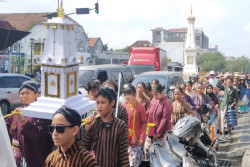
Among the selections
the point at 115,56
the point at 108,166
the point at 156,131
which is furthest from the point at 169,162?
the point at 115,56

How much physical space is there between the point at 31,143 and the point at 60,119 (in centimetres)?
110

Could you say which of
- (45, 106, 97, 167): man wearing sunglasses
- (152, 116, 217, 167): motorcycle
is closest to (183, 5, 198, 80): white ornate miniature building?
(152, 116, 217, 167): motorcycle

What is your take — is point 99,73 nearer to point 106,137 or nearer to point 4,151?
point 106,137

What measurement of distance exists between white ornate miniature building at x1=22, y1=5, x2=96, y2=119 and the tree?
77574mm

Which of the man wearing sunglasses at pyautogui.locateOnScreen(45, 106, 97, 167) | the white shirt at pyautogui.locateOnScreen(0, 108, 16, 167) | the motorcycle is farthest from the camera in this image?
the motorcycle

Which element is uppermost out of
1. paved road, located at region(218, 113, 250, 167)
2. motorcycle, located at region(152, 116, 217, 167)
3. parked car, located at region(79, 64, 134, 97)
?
parked car, located at region(79, 64, 134, 97)

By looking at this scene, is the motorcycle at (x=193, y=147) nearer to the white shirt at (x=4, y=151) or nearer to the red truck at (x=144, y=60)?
the white shirt at (x=4, y=151)

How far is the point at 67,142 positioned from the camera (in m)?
2.45

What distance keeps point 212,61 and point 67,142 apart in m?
80.6

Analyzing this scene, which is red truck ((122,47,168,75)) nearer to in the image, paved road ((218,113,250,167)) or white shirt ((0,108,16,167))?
paved road ((218,113,250,167))

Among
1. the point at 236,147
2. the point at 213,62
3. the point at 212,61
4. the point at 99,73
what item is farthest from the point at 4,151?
the point at 212,61

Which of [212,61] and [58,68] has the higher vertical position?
[212,61]

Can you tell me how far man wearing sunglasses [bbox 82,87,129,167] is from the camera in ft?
10.6

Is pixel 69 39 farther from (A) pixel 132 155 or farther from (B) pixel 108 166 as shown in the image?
(A) pixel 132 155
